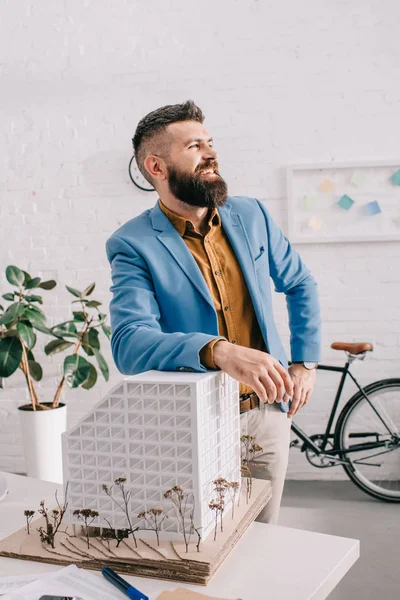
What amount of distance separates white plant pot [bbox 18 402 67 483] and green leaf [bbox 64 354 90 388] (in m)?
0.24

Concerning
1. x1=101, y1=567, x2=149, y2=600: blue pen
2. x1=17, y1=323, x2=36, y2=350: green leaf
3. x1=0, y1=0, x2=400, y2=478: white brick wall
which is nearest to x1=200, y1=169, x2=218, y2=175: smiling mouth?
x1=101, y1=567, x2=149, y2=600: blue pen

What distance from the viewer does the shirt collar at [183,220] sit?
1.71m

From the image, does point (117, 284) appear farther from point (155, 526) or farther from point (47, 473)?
point (47, 473)

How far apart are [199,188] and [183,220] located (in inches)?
4.2

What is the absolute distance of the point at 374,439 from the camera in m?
3.83

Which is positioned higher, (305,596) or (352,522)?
(305,596)

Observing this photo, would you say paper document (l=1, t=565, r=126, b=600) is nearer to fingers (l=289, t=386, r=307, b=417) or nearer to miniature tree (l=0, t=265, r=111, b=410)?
fingers (l=289, t=386, r=307, b=417)

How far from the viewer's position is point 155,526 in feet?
3.74

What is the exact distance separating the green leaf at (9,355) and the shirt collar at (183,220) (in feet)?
6.53

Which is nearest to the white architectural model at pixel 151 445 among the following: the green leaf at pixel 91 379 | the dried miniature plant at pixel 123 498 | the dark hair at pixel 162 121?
the dried miniature plant at pixel 123 498

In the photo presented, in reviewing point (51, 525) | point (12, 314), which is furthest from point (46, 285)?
point (51, 525)

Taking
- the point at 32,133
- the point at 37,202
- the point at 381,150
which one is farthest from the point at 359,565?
the point at 32,133

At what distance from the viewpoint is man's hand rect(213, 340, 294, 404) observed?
46.9 inches

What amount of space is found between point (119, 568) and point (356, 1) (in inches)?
138
